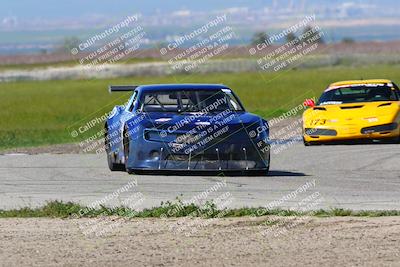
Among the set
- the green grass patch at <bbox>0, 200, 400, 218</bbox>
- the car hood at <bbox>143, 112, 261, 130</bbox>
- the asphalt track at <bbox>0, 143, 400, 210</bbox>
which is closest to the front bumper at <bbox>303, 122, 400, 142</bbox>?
the asphalt track at <bbox>0, 143, 400, 210</bbox>

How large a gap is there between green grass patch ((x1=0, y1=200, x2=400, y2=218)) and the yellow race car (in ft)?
37.0

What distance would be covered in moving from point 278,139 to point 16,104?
1063 inches

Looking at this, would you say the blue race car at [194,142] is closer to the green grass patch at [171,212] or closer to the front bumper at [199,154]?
the front bumper at [199,154]

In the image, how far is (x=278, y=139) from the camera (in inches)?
1061

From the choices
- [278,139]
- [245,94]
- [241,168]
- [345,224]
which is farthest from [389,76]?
[345,224]

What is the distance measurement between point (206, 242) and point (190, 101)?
7500mm

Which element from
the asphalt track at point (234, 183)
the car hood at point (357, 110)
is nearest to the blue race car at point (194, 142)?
the asphalt track at point (234, 183)

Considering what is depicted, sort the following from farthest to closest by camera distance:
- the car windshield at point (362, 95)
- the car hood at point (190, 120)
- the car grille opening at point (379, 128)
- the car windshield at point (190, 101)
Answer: the car windshield at point (362, 95) → the car grille opening at point (379, 128) → the car windshield at point (190, 101) → the car hood at point (190, 120)

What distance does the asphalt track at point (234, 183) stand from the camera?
15.2 meters

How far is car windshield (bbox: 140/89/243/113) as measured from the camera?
A: 18.9 metres

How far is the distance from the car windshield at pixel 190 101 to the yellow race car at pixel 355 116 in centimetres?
599

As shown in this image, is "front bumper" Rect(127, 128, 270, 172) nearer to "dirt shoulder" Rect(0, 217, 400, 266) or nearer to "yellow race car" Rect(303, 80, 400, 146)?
"dirt shoulder" Rect(0, 217, 400, 266)

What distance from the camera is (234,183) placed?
56.3 feet

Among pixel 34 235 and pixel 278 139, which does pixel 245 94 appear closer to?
pixel 278 139
